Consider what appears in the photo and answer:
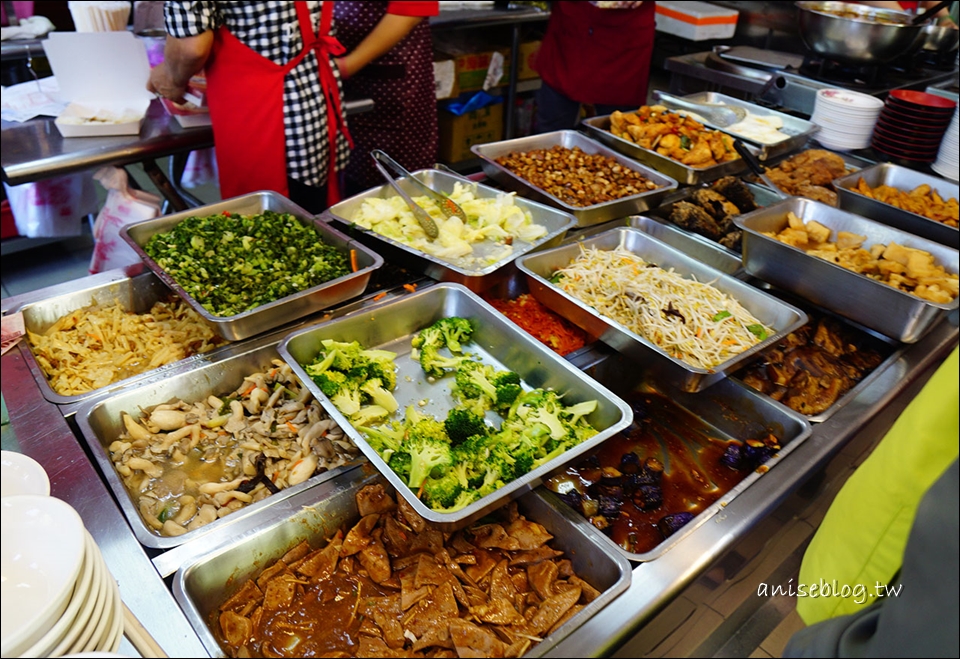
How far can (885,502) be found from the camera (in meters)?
0.96

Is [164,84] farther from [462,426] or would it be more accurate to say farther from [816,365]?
[816,365]

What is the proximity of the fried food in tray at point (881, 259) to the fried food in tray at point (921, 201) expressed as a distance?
0.49 meters

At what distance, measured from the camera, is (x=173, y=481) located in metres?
→ 1.75

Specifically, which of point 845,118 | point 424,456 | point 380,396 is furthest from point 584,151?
point 424,456

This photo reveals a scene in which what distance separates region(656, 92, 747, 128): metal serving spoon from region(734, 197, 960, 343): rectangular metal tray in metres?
1.26

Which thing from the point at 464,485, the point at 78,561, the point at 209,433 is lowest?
the point at 209,433

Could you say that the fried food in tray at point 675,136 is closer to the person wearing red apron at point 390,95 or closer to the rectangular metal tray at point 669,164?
the rectangular metal tray at point 669,164

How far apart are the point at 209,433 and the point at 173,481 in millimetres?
176

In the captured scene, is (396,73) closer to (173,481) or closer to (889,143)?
(889,143)

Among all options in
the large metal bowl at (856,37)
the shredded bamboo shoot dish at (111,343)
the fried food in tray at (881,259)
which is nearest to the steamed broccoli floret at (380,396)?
the shredded bamboo shoot dish at (111,343)

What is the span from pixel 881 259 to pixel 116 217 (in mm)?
3485

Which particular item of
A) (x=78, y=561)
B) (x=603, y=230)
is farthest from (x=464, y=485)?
(x=603, y=230)

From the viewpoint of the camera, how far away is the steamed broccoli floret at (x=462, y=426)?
1.72 m

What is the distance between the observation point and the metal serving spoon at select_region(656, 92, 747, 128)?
3791 millimetres
